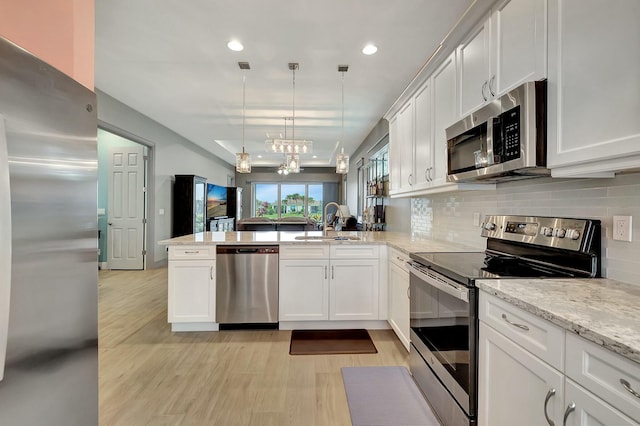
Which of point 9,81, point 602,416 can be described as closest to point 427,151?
point 602,416

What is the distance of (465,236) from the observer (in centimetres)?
258

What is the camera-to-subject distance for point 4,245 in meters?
0.72

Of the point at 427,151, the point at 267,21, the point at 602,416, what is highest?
the point at 267,21

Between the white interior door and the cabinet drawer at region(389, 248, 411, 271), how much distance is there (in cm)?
493

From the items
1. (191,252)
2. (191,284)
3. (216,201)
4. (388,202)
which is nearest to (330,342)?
A: (191,284)

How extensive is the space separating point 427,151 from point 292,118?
3267mm

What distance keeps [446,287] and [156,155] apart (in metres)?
5.75

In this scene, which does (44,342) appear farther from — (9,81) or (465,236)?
(465,236)

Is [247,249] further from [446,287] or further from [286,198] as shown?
[286,198]

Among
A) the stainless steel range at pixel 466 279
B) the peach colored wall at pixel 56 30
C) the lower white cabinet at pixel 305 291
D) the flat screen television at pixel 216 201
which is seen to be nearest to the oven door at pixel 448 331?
the stainless steel range at pixel 466 279

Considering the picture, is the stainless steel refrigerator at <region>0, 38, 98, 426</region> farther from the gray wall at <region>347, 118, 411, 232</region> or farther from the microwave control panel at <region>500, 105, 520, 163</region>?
the gray wall at <region>347, 118, 411, 232</region>

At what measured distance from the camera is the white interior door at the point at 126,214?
5734 mm

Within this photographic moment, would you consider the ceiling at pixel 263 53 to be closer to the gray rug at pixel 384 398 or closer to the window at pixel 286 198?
the gray rug at pixel 384 398

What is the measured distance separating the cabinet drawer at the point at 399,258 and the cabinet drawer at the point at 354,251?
0.18 meters
